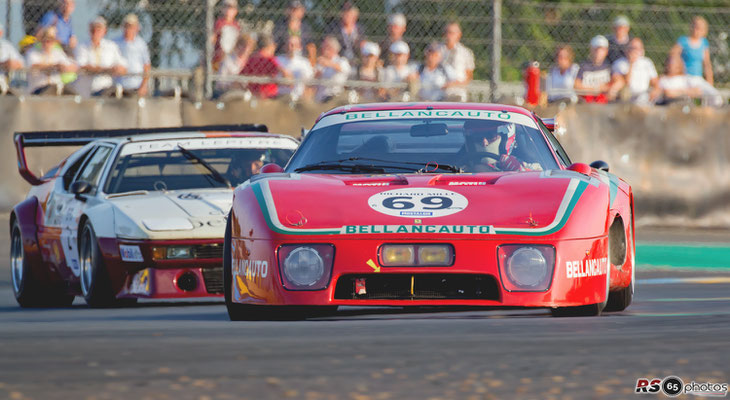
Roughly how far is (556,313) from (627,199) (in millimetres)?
932

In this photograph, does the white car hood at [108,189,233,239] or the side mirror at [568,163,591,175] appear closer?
the side mirror at [568,163,591,175]

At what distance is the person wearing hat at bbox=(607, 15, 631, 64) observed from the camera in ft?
51.0

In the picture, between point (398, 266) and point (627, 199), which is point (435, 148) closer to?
point (627, 199)

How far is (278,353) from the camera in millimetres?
5078

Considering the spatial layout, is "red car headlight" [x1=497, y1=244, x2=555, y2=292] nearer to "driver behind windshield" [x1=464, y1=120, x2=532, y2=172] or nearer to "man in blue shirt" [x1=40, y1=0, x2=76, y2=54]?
"driver behind windshield" [x1=464, y1=120, x2=532, y2=172]

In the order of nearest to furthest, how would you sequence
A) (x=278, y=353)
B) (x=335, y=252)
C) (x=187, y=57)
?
(x=278, y=353) → (x=335, y=252) → (x=187, y=57)

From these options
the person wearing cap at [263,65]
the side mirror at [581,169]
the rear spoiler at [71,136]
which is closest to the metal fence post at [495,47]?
the person wearing cap at [263,65]

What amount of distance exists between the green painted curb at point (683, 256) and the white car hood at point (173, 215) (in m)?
4.89

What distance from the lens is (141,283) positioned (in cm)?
846

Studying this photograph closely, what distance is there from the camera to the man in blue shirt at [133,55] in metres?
14.9

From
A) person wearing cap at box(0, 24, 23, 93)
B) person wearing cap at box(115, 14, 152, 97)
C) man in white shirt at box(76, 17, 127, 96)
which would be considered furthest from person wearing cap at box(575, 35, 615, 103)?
person wearing cap at box(0, 24, 23, 93)

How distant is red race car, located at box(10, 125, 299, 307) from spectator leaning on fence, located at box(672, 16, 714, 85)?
746 cm

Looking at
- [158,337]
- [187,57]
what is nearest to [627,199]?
[158,337]

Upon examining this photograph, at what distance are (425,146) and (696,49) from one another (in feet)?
31.1
